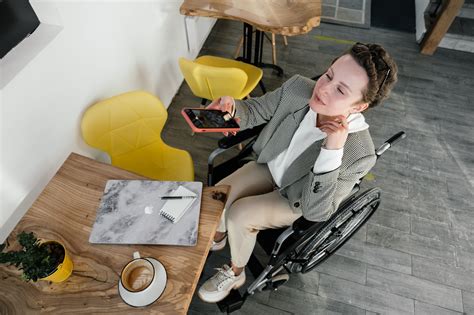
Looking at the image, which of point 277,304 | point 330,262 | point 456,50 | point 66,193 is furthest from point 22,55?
point 456,50

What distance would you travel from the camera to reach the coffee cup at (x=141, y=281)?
0.93m

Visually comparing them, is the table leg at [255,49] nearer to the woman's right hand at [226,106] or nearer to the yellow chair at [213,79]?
the yellow chair at [213,79]

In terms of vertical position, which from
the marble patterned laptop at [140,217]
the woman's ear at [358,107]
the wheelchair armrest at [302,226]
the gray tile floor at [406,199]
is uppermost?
the woman's ear at [358,107]

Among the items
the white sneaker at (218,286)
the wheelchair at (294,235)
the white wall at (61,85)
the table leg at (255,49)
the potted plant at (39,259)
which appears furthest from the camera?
the table leg at (255,49)

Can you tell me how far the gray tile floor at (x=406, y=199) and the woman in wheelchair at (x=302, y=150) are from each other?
1.67ft

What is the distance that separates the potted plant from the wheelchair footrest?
2.89 ft

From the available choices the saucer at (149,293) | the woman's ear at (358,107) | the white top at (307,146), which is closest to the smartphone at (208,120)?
the white top at (307,146)

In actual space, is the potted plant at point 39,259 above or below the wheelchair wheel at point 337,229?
above

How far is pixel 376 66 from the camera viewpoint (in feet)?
3.39

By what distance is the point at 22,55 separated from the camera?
1.11 metres

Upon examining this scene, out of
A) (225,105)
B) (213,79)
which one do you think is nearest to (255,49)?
(213,79)

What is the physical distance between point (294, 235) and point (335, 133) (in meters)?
0.41

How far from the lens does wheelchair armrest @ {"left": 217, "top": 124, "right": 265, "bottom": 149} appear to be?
1.44 m

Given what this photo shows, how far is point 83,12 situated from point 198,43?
1.62 m
